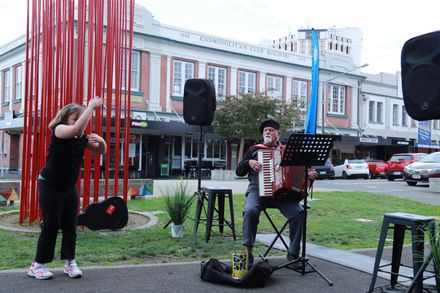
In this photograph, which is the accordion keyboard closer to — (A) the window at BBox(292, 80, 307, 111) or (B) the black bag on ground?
(B) the black bag on ground

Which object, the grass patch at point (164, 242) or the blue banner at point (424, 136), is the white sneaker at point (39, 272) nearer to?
the grass patch at point (164, 242)

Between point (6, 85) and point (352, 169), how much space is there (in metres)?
24.2

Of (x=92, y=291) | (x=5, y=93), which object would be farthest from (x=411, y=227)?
(x=5, y=93)

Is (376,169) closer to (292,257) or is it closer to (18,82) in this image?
(18,82)

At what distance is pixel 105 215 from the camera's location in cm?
782

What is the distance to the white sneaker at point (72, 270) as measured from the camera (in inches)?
205

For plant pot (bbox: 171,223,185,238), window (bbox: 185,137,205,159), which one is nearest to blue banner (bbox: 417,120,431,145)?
window (bbox: 185,137,205,159)

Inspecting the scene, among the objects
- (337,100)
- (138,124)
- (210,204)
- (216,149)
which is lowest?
(210,204)

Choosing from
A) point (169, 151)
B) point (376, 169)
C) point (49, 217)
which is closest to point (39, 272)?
point (49, 217)

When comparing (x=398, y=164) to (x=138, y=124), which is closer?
(x=138, y=124)

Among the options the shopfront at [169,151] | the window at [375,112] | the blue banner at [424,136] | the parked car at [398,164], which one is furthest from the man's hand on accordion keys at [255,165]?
the window at [375,112]

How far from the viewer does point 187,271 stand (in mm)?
5641

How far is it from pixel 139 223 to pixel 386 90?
1640 inches

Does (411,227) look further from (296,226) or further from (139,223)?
(139,223)
